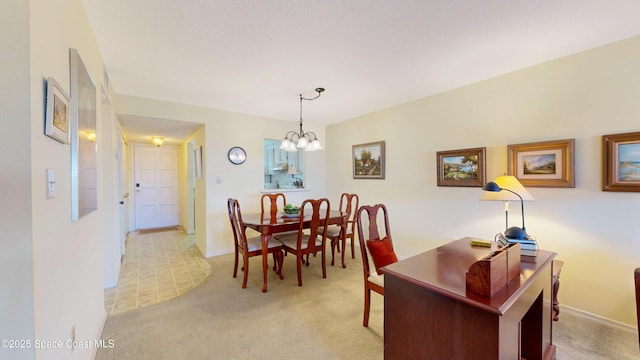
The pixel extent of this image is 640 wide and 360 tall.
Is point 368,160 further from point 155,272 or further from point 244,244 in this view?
point 155,272

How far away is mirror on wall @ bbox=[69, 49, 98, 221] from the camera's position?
1.41 metres

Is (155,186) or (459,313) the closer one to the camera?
(459,313)

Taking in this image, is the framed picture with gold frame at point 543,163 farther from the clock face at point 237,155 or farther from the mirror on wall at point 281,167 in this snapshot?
the clock face at point 237,155

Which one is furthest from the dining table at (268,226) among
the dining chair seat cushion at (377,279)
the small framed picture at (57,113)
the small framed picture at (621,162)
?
the small framed picture at (621,162)

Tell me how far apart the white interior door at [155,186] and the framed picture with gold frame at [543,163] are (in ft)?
22.8

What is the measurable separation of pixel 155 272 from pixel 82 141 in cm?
249

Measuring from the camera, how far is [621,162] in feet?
6.72

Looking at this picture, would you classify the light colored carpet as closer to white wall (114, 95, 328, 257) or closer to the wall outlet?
the wall outlet

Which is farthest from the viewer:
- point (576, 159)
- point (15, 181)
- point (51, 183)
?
point (576, 159)

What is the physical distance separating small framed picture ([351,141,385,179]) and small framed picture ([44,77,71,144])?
3.62 m

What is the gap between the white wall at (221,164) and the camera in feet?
12.5

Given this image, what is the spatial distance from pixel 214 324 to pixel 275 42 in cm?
244

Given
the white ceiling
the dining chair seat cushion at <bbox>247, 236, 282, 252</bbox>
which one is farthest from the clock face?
the dining chair seat cushion at <bbox>247, 236, 282, 252</bbox>

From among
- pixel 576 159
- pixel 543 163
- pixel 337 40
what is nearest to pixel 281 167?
pixel 337 40
